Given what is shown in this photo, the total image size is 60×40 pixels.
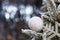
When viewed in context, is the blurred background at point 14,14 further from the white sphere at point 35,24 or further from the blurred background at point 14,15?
the white sphere at point 35,24

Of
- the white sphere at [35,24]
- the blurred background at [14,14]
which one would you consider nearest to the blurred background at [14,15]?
the blurred background at [14,14]

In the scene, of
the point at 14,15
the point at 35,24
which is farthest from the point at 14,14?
the point at 35,24

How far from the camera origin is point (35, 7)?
201 cm

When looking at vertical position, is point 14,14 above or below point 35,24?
below

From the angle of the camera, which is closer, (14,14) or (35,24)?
(35,24)

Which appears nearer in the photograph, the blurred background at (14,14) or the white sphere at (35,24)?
the white sphere at (35,24)

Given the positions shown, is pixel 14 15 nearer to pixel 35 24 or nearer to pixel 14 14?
pixel 14 14

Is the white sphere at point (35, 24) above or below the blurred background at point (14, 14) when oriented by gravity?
above

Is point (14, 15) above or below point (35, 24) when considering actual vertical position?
below

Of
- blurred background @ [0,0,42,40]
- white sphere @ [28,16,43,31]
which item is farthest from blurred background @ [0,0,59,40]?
white sphere @ [28,16,43,31]

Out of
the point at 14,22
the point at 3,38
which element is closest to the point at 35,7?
the point at 14,22

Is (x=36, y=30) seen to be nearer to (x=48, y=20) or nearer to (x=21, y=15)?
(x=48, y=20)

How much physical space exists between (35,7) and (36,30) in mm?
1531

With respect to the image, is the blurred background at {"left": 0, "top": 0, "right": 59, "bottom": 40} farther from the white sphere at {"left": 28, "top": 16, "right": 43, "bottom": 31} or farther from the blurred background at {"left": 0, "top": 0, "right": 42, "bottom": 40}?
the white sphere at {"left": 28, "top": 16, "right": 43, "bottom": 31}
